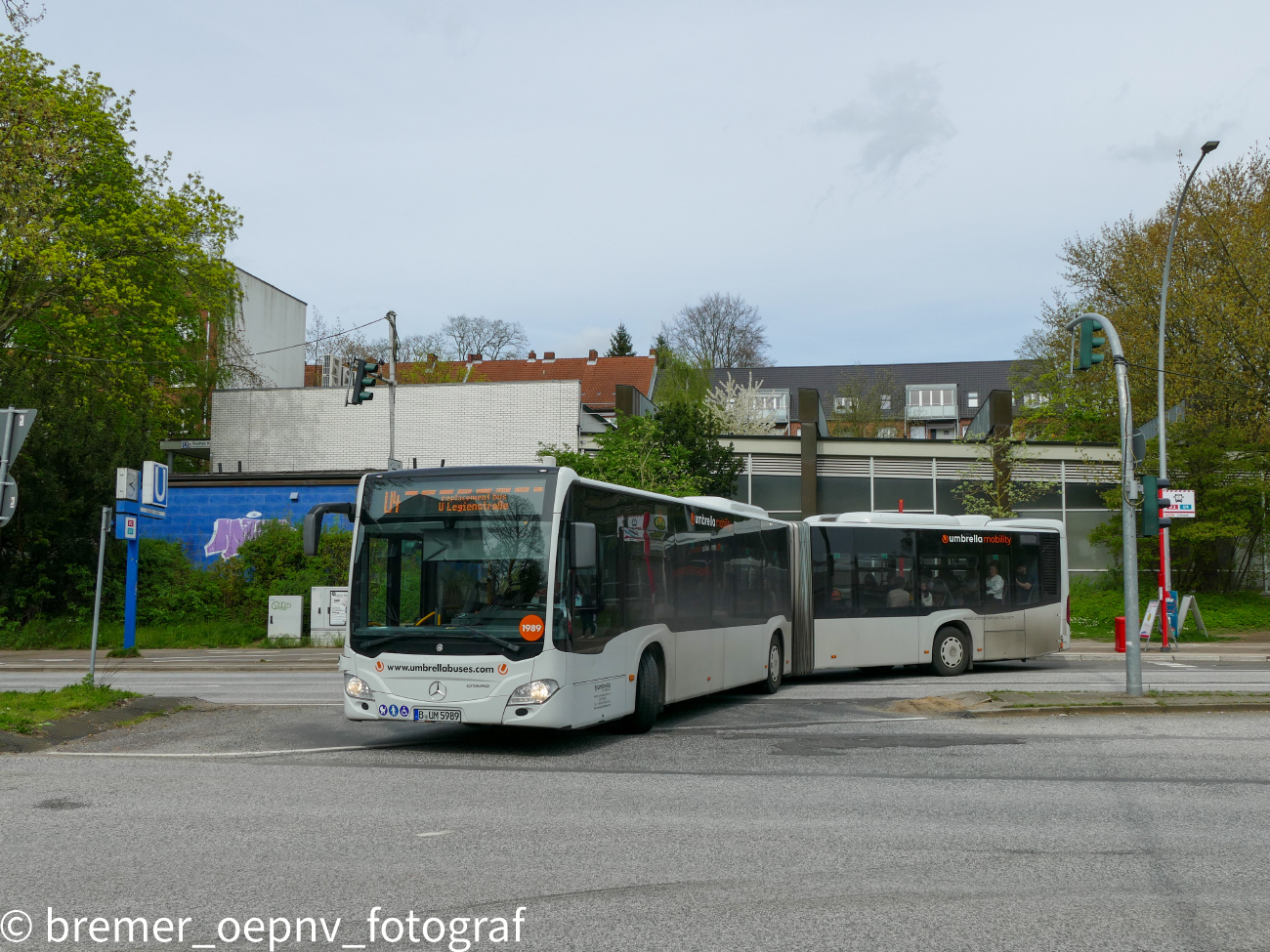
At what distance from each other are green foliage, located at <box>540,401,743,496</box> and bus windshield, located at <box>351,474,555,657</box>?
17290 mm

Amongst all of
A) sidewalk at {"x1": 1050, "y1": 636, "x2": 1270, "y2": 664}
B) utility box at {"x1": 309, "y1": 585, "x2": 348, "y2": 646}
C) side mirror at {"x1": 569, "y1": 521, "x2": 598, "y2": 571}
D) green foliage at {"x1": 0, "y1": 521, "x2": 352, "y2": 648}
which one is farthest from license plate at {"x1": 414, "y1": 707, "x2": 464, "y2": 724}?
green foliage at {"x1": 0, "y1": 521, "x2": 352, "y2": 648}

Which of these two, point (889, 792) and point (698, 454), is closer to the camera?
point (889, 792)

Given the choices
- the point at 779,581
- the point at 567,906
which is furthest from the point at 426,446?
the point at 567,906

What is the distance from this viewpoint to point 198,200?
31938 mm

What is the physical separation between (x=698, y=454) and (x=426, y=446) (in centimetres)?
1017

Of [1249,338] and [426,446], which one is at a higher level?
[1249,338]

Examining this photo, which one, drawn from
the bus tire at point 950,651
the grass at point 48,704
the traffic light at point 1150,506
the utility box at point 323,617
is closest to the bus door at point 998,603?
the bus tire at point 950,651

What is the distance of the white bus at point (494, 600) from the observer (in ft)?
33.1

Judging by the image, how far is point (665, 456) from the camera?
3083 cm

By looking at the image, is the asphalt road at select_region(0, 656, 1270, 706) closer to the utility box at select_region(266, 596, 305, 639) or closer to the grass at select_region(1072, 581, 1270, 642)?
the utility box at select_region(266, 596, 305, 639)

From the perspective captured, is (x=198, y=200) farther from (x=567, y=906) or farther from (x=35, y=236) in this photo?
(x=567, y=906)

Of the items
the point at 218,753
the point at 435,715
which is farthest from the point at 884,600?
the point at 218,753

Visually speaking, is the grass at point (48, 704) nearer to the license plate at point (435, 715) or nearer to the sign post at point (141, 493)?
the license plate at point (435, 715)

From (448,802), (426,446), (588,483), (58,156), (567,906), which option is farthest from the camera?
(426,446)
